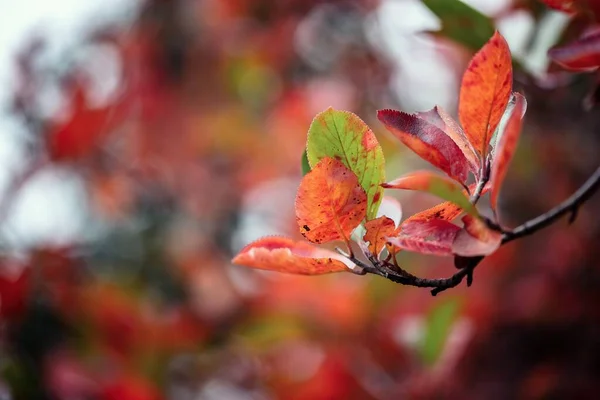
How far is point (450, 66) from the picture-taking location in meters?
1.74

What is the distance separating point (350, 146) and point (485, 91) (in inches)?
3.8

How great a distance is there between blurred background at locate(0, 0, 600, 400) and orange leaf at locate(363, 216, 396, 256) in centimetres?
26

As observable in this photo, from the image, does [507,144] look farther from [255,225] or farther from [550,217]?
[255,225]

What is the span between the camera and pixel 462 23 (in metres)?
0.60

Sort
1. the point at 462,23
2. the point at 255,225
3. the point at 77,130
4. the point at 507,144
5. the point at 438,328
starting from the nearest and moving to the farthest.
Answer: the point at 507,144 < the point at 462,23 < the point at 438,328 < the point at 77,130 < the point at 255,225

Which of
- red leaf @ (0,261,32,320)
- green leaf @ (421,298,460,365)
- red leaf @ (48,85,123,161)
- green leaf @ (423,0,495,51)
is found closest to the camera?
green leaf @ (423,0,495,51)

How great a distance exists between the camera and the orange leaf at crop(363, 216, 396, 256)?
0.42 meters

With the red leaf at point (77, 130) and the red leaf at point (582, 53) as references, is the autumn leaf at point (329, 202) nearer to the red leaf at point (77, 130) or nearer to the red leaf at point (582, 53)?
the red leaf at point (582, 53)

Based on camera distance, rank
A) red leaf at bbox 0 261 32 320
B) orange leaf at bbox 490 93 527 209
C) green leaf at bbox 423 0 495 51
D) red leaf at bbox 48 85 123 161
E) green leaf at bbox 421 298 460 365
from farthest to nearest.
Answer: red leaf at bbox 48 85 123 161 → red leaf at bbox 0 261 32 320 → green leaf at bbox 421 298 460 365 → green leaf at bbox 423 0 495 51 → orange leaf at bbox 490 93 527 209

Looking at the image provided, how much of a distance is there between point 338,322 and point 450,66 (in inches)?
31.0

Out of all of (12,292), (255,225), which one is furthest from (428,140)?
(255,225)

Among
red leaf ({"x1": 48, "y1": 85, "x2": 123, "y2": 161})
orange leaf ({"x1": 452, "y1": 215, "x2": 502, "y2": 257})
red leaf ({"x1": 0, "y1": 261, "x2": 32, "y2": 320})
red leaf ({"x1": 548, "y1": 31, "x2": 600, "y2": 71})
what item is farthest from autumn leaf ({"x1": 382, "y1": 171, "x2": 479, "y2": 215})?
red leaf ({"x1": 48, "y1": 85, "x2": 123, "y2": 161})

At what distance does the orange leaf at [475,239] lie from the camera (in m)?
0.37

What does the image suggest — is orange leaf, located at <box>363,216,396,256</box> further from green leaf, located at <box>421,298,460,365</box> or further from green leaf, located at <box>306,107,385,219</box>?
green leaf, located at <box>421,298,460,365</box>
